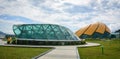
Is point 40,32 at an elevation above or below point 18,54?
above

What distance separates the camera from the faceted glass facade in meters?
37.5

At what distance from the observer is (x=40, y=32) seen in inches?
1486

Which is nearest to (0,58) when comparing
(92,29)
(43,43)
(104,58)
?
(104,58)

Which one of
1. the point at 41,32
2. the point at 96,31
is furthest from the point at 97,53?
the point at 96,31

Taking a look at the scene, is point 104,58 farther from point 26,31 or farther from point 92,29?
point 92,29

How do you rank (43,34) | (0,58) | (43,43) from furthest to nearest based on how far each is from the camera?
(43,34) < (43,43) < (0,58)

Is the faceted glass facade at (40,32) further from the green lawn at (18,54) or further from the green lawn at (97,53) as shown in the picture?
the green lawn at (18,54)

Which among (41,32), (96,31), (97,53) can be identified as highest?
(41,32)

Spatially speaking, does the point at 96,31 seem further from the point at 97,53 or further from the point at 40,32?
the point at 97,53

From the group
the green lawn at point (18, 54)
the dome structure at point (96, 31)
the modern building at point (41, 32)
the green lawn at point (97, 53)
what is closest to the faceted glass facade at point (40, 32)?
the modern building at point (41, 32)

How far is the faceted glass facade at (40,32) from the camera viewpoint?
123ft

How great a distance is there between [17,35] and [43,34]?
4815 millimetres

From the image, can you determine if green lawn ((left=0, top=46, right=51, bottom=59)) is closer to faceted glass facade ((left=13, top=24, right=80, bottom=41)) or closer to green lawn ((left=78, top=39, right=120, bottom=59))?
green lawn ((left=78, top=39, right=120, bottom=59))

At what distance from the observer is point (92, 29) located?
11831 cm
